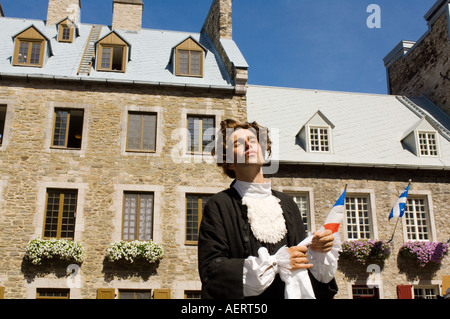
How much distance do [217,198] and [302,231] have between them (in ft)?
2.27

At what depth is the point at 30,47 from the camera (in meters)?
17.1

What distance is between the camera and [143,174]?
51.5ft

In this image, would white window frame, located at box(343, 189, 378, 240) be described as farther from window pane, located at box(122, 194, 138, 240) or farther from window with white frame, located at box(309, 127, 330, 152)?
window pane, located at box(122, 194, 138, 240)

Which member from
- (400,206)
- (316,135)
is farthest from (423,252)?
(316,135)

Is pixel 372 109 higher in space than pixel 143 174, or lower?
higher

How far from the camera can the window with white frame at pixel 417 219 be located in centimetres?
1711

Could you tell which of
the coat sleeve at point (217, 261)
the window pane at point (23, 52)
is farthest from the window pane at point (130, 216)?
the coat sleeve at point (217, 261)

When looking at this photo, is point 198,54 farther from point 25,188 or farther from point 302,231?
point 302,231

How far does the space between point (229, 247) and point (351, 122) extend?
56.8ft

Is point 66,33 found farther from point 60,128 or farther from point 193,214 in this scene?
point 193,214

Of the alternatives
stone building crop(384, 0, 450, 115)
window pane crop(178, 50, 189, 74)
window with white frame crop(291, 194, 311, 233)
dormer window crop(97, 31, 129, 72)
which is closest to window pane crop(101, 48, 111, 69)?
dormer window crop(97, 31, 129, 72)

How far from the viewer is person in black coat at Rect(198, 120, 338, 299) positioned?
2936mm
